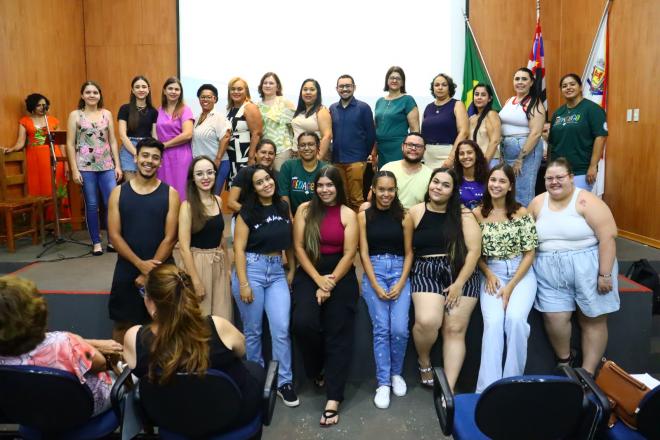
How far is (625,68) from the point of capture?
204 inches

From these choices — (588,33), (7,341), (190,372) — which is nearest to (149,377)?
(190,372)

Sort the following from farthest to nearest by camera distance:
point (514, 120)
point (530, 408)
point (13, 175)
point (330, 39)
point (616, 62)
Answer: point (330, 39), point (616, 62), point (13, 175), point (514, 120), point (530, 408)

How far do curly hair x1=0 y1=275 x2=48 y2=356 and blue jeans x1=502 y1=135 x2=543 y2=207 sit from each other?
3181mm

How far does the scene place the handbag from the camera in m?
1.97

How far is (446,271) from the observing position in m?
3.12

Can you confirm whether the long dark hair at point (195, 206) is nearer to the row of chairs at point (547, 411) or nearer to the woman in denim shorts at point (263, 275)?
the woman in denim shorts at point (263, 275)

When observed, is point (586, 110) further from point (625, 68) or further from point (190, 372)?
point (190, 372)

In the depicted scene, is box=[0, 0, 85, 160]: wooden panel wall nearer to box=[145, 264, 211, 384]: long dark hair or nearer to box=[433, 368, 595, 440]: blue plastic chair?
box=[145, 264, 211, 384]: long dark hair

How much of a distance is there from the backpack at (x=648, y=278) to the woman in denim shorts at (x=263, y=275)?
7.09 ft

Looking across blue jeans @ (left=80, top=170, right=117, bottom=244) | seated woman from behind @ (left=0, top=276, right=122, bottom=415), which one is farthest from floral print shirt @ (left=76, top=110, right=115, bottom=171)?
seated woman from behind @ (left=0, top=276, right=122, bottom=415)

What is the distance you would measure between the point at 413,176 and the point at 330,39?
339cm

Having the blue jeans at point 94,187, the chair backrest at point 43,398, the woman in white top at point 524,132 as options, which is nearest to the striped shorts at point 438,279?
the woman in white top at point 524,132

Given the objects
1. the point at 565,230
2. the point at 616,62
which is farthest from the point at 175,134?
the point at 616,62

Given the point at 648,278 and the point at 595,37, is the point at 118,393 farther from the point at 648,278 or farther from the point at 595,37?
the point at 595,37
